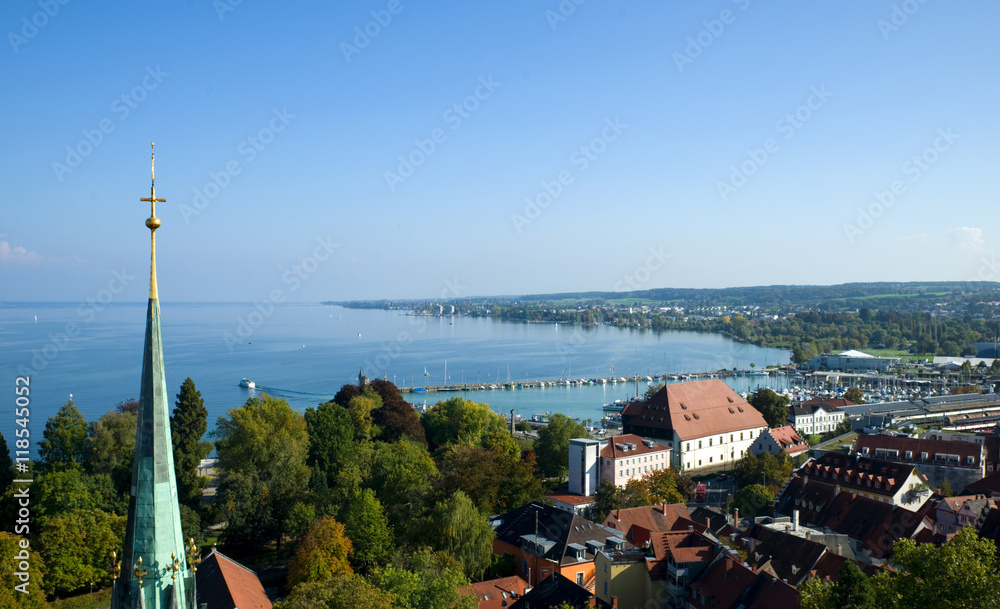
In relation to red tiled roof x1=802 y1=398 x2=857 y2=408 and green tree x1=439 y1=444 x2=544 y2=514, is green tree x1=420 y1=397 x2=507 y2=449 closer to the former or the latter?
green tree x1=439 y1=444 x2=544 y2=514

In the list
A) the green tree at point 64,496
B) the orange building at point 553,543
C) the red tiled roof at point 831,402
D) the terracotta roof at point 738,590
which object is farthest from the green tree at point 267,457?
the red tiled roof at point 831,402

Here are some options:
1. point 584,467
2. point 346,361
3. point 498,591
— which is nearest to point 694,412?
point 584,467

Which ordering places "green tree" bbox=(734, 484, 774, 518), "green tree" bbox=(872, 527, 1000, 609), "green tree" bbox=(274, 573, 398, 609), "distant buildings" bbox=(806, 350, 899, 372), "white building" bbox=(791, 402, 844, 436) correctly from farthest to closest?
"distant buildings" bbox=(806, 350, 899, 372) → "white building" bbox=(791, 402, 844, 436) → "green tree" bbox=(734, 484, 774, 518) → "green tree" bbox=(274, 573, 398, 609) → "green tree" bbox=(872, 527, 1000, 609)

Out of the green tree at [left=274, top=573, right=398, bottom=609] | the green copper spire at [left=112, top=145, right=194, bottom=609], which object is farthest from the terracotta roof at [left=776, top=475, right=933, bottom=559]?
the green copper spire at [left=112, top=145, right=194, bottom=609]

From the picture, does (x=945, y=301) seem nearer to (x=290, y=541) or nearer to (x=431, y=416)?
(x=431, y=416)

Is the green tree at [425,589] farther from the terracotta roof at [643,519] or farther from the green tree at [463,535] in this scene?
the terracotta roof at [643,519]

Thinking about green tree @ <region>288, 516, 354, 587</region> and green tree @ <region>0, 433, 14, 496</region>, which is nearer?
green tree @ <region>288, 516, 354, 587</region>

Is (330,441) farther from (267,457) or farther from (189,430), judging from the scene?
(189,430)

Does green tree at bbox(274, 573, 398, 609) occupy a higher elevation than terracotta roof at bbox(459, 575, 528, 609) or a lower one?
higher
